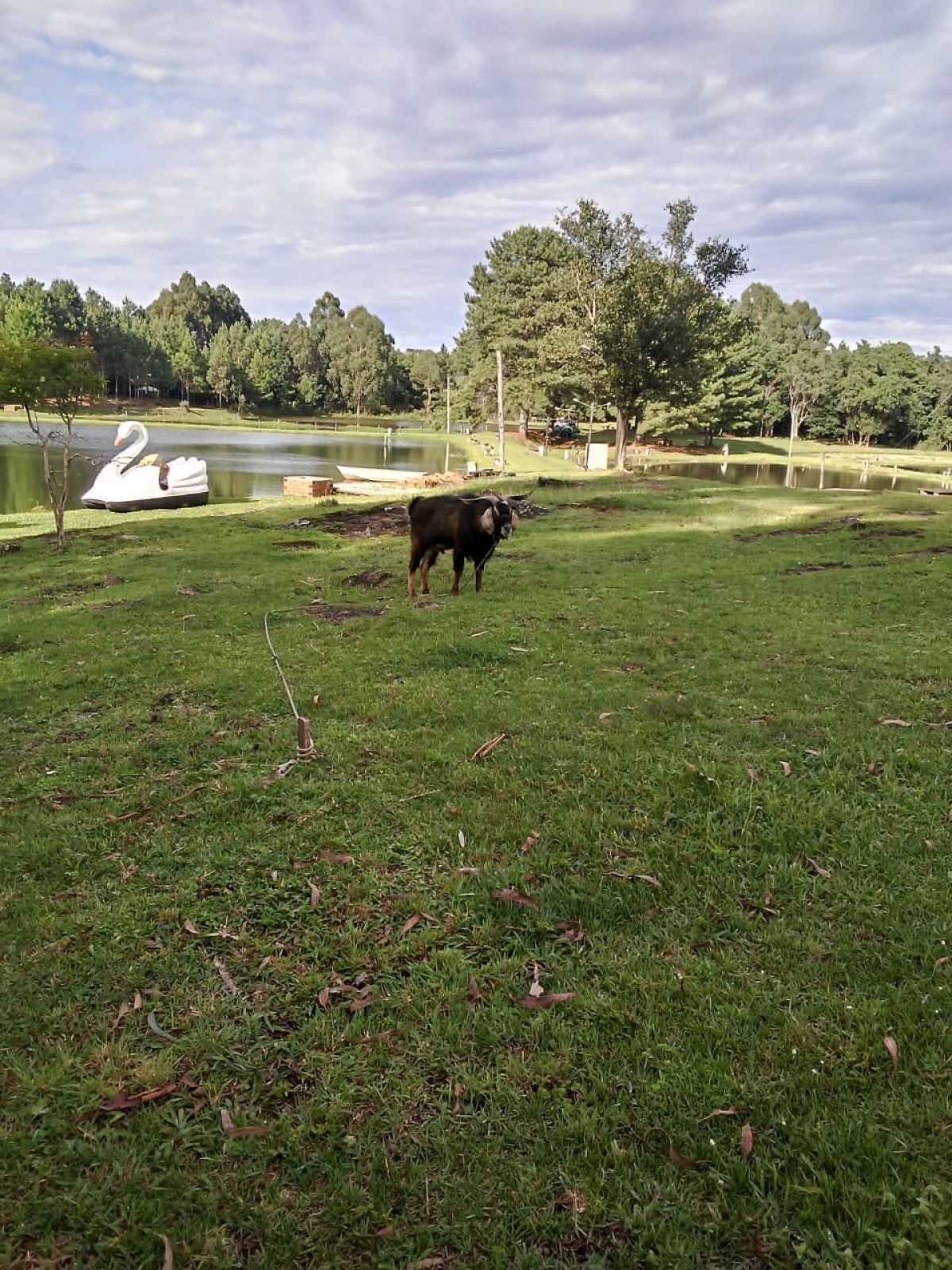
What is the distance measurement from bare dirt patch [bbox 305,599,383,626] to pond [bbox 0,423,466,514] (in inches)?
448

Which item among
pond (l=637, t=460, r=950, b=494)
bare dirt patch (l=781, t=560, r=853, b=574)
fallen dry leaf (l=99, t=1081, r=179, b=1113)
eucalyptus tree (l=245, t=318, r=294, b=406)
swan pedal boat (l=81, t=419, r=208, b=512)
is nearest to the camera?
fallen dry leaf (l=99, t=1081, r=179, b=1113)

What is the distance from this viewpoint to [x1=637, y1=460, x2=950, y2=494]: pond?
40097mm

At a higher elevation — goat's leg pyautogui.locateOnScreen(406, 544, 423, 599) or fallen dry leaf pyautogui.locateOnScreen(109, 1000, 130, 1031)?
goat's leg pyautogui.locateOnScreen(406, 544, 423, 599)

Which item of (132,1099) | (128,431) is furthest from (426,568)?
(128,431)

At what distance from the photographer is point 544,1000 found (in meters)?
3.25

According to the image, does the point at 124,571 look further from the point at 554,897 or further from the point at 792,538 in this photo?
the point at 792,538

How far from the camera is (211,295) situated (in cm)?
13950

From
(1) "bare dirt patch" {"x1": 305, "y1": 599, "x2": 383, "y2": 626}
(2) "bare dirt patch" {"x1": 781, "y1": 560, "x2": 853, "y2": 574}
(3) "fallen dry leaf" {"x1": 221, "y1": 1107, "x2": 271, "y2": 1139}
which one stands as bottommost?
(3) "fallen dry leaf" {"x1": 221, "y1": 1107, "x2": 271, "y2": 1139}

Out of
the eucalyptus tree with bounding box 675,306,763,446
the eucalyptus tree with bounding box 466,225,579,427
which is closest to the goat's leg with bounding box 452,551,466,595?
the eucalyptus tree with bounding box 466,225,579,427

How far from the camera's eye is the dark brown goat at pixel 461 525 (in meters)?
10.2

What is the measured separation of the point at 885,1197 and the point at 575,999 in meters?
1.26

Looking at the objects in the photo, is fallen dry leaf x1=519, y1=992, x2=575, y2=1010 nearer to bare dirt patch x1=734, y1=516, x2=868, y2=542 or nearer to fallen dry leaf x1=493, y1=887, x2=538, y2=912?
Answer: fallen dry leaf x1=493, y1=887, x2=538, y2=912

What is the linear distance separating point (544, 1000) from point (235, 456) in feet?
187

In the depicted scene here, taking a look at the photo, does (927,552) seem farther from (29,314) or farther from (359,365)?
(359,365)
